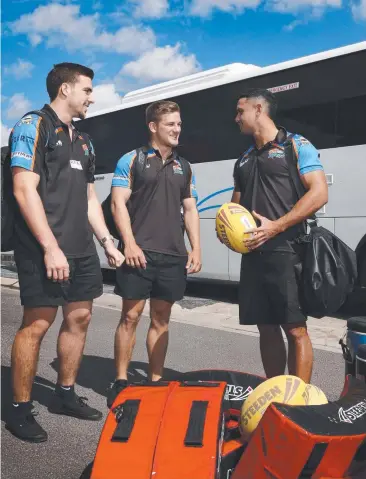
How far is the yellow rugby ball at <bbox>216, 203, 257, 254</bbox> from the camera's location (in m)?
3.59

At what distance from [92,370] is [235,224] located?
224 cm

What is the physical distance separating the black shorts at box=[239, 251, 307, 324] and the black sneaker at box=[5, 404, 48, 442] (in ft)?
4.68

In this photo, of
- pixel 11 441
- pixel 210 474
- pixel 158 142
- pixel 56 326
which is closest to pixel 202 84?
pixel 56 326

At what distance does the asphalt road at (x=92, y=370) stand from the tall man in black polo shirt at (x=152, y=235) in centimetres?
57

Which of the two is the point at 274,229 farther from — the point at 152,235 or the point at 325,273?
the point at 152,235

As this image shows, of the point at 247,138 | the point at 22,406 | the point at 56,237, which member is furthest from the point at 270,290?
the point at 247,138

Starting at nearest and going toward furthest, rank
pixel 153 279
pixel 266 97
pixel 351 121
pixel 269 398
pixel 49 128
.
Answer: pixel 269 398, pixel 49 128, pixel 266 97, pixel 153 279, pixel 351 121

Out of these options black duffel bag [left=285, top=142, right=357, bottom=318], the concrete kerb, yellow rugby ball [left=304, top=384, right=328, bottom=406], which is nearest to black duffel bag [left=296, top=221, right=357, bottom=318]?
black duffel bag [left=285, top=142, right=357, bottom=318]

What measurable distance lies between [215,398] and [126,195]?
197 centimetres

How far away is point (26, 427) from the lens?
136 inches

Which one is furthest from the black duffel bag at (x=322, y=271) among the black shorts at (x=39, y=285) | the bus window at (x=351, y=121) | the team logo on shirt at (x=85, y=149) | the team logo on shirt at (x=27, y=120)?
the bus window at (x=351, y=121)

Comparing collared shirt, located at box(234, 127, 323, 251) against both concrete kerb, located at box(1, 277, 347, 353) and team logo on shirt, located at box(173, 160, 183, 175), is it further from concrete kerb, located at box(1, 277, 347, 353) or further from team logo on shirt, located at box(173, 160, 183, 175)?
concrete kerb, located at box(1, 277, 347, 353)

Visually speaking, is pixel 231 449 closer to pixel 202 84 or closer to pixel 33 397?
pixel 33 397

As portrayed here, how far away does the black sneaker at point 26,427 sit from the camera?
3434 mm
